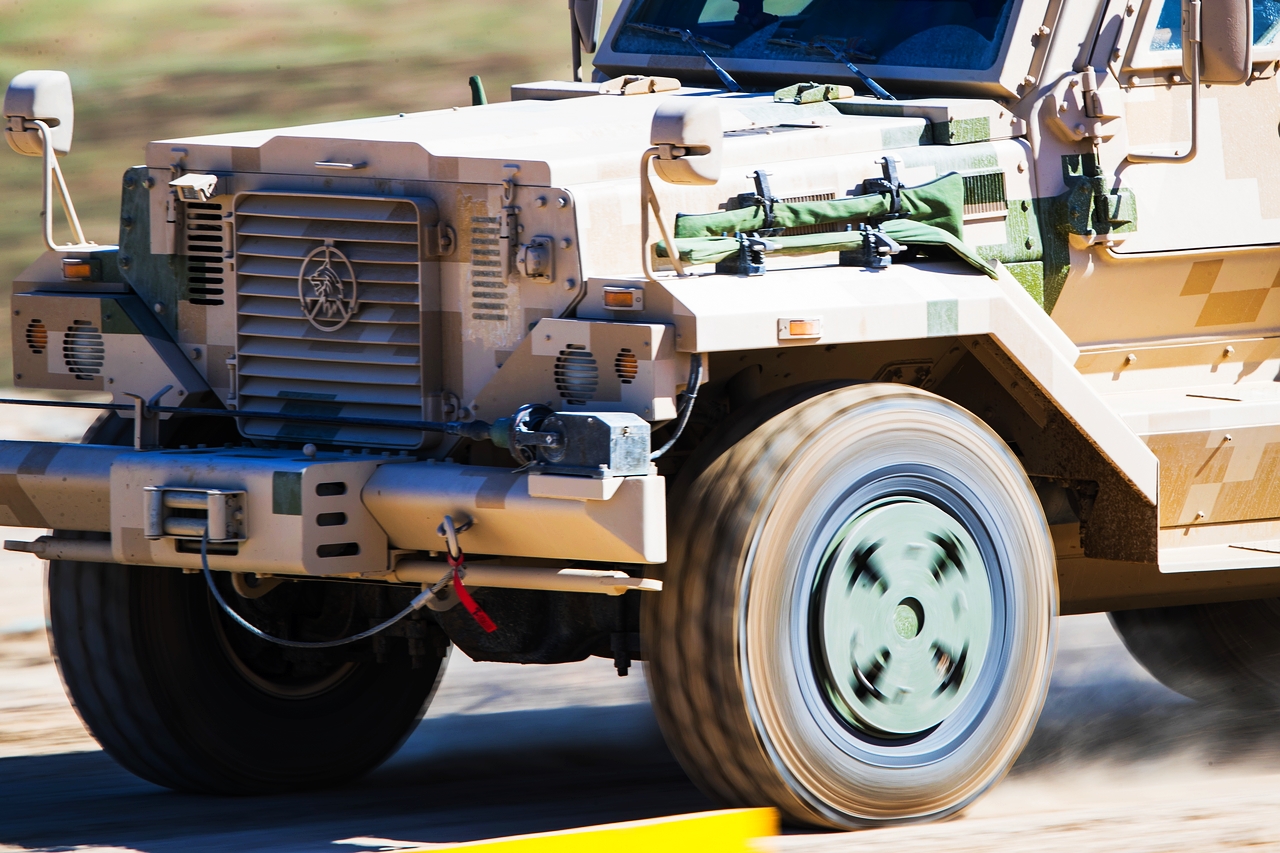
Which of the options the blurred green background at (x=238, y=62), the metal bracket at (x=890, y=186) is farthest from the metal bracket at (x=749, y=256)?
the blurred green background at (x=238, y=62)

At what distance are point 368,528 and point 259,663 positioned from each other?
4.98ft

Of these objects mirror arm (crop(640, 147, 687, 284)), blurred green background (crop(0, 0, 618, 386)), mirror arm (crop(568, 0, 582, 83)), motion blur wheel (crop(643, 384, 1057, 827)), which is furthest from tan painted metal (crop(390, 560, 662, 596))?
blurred green background (crop(0, 0, 618, 386))

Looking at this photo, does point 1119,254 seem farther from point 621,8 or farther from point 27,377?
point 27,377

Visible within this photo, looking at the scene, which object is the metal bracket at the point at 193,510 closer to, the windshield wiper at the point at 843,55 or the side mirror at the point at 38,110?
the side mirror at the point at 38,110

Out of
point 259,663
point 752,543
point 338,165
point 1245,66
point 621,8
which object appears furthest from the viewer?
point 621,8

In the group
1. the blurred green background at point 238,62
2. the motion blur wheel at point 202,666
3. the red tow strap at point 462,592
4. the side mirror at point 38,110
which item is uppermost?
the blurred green background at point 238,62

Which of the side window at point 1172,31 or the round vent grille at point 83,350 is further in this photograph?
the side window at point 1172,31

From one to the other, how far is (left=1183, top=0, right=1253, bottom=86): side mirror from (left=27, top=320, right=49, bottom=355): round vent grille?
3314mm

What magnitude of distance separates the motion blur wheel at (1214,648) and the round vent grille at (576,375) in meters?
3.60

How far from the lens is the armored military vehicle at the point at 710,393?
5.64m

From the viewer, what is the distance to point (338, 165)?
609 cm

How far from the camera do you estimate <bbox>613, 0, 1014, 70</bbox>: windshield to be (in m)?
6.94

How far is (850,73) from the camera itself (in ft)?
23.4

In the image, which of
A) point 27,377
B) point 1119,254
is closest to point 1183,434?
point 1119,254
